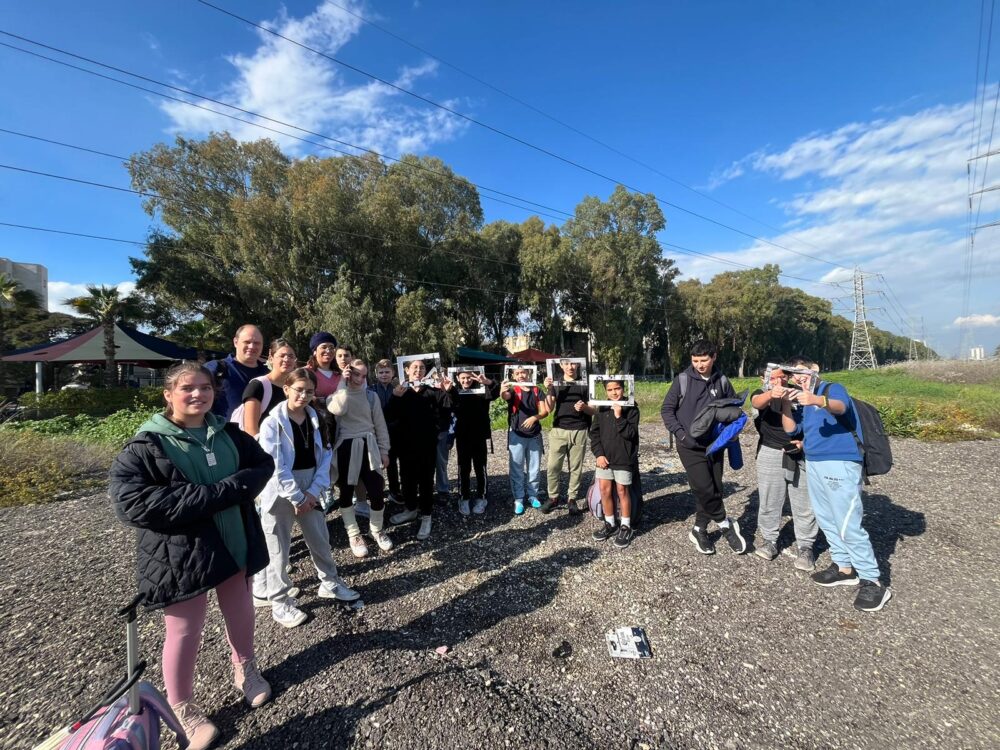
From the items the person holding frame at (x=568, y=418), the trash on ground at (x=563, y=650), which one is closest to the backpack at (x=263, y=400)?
the trash on ground at (x=563, y=650)

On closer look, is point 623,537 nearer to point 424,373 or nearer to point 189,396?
point 424,373

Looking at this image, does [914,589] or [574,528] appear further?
[574,528]

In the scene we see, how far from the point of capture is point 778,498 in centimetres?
439

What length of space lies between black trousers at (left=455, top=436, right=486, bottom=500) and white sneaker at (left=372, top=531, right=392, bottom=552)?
130 centimetres

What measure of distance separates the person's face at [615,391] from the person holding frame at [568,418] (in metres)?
0.42

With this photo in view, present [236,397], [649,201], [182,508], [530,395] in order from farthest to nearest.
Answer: [649,201], [530,395], [236,397], [182,508]

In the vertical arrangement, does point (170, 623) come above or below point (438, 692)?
above

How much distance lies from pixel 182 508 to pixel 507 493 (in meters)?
5.04

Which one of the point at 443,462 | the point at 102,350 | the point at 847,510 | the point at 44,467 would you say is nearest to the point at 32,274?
the point at 102,350

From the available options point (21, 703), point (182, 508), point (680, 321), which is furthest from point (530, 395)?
point (680, 321)

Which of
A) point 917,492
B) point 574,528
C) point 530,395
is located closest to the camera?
point 574,528

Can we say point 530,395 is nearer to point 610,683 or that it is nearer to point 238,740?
point 610,683

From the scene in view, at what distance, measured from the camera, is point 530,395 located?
5.72 m

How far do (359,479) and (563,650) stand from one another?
8.55 ft
